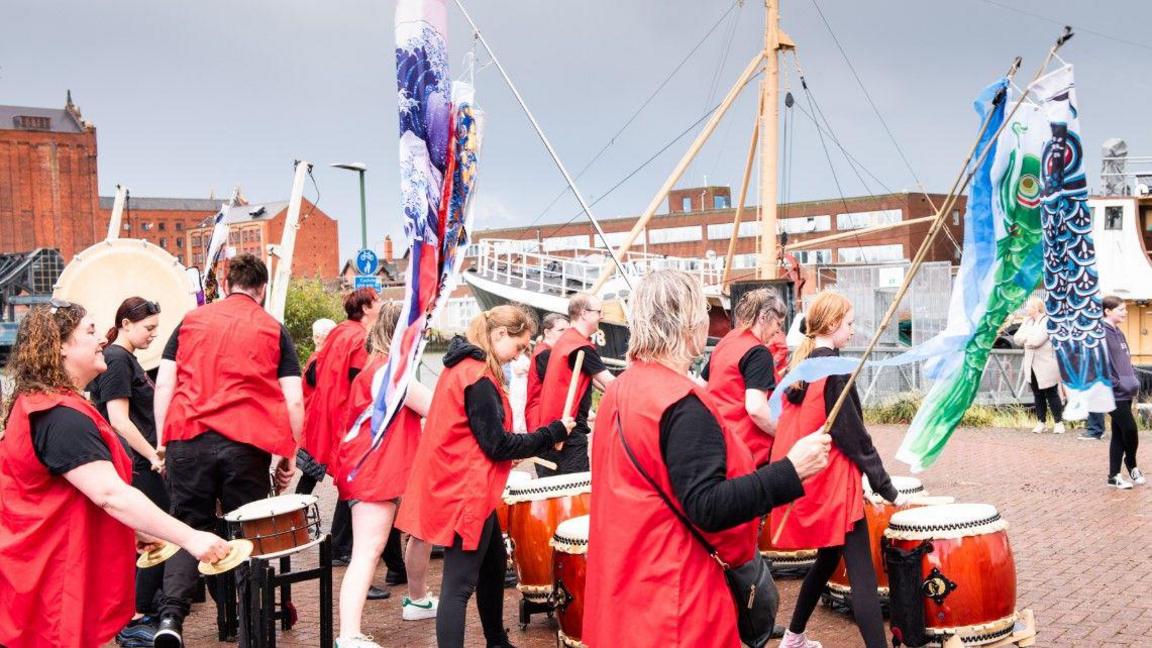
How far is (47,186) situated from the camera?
83.1 m

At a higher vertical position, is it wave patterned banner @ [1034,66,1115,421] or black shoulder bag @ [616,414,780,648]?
wave patterned banner @ [1034,66,1115,421]

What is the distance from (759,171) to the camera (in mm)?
25906

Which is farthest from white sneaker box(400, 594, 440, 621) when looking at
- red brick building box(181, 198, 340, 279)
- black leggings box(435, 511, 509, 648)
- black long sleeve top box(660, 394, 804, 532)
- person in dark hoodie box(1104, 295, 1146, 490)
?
red brick building box(181, 198, 340, 279)

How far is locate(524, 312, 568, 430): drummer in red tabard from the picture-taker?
8906 mm

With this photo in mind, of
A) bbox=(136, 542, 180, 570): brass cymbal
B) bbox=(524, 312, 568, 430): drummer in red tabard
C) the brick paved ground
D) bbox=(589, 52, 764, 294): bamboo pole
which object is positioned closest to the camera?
bbox=(136, 542, 180, 570): brass cymbal

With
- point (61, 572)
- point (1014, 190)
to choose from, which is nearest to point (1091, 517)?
point (1014, 190)

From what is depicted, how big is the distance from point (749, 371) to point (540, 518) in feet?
5.14

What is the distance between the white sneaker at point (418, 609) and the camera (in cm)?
709

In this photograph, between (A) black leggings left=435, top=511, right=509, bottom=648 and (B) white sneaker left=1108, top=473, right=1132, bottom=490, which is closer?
(A) black leggings left=435, top=511, right=509, bottom=648

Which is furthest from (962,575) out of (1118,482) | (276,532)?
(1118,482)

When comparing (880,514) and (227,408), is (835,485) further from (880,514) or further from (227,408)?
(227,408)

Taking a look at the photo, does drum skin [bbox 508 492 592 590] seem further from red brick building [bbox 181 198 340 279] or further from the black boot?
red brick building [bbox 181 198 340 279]

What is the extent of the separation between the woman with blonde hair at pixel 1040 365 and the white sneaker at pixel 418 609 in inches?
445

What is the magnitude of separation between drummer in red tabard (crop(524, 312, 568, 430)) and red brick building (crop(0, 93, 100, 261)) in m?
80.1
